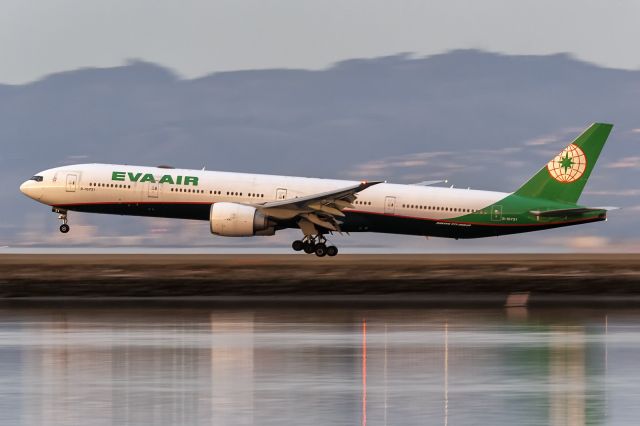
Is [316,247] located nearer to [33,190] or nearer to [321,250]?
[321,250]

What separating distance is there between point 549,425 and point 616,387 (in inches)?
136

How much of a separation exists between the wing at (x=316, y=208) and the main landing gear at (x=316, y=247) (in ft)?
2.40

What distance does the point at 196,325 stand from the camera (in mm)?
29641

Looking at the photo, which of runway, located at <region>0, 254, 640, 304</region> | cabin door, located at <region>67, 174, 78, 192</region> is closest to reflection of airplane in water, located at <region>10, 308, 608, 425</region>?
runway, located at <region>0, 254, 640, 304</region>

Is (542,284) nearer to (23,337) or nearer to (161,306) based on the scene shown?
(161,306)

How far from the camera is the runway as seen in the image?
40031 millimetres

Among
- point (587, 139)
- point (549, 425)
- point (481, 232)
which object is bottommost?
point (549, 425)

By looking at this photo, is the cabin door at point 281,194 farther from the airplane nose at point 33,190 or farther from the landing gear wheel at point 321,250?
the airplane nose at point 33,190

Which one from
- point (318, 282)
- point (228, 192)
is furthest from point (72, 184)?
point (318, 282)

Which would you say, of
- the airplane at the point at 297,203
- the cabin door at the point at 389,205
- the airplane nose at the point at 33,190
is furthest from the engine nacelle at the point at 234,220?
the airplane nose at the point at 33,190

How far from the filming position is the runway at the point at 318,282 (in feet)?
131

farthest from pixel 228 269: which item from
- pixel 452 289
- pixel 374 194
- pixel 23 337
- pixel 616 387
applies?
pixel 616 387

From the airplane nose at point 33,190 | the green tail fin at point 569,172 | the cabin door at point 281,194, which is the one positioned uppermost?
the green tail fin at point 569,172

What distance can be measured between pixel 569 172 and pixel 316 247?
11964 millimetres
